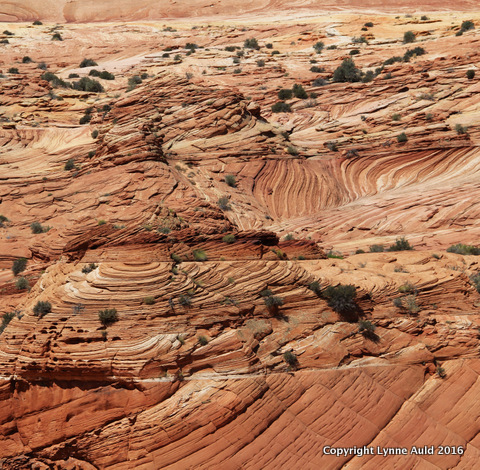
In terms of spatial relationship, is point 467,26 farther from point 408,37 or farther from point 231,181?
point 231,181

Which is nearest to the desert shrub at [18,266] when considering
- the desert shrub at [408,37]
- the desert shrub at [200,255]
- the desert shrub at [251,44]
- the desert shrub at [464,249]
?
the desert shrub at [200,255]

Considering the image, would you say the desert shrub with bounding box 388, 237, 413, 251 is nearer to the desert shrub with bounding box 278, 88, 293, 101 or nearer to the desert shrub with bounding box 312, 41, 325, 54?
the desert shrub with bounding box 278, 88, 293, 101

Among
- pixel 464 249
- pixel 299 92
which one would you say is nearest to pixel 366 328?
pixel 464 249

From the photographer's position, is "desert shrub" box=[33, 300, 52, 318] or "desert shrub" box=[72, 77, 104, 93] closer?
"desert shrub" box=[33, 300, 52, 318]

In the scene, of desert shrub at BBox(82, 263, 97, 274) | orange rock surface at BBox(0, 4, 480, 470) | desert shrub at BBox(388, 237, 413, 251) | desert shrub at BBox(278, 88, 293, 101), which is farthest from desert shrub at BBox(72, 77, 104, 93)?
desert shrub at BBox(82, 263, 97, 274)

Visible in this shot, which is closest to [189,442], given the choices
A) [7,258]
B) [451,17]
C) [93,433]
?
[93,433]

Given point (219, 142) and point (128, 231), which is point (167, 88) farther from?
point (128, 231)
